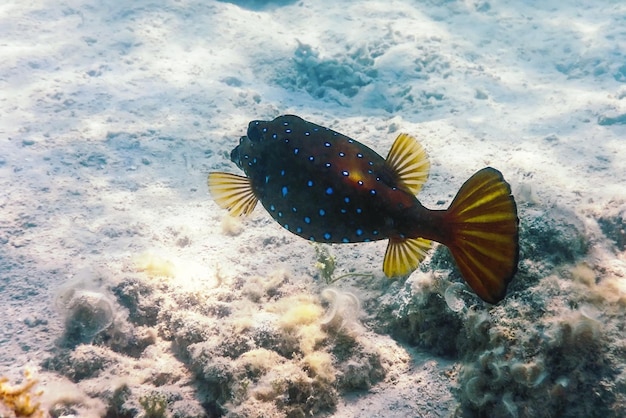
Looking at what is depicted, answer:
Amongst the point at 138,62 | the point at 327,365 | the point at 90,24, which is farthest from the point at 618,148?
the point at 90,24

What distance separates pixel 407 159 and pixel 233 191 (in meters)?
1.39

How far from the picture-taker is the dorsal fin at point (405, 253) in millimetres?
2664

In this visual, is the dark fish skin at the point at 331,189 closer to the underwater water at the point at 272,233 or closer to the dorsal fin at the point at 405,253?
the dorsal fin at the point at 405,253

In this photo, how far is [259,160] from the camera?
117 inches

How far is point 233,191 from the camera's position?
3.29 meters

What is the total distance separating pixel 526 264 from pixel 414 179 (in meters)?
1.05

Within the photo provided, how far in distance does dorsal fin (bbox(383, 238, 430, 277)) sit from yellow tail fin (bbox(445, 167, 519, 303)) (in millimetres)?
363

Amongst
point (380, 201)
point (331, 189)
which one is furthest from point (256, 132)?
point (380, 201)

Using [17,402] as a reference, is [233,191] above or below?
A: above

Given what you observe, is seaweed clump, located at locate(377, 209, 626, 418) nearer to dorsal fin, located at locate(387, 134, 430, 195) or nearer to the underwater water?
the underwater water

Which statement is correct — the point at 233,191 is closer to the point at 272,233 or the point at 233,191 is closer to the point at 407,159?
the point at 407,159

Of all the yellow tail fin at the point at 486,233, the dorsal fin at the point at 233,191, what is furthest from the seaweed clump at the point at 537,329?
the dorsal fin at the point at 233,191

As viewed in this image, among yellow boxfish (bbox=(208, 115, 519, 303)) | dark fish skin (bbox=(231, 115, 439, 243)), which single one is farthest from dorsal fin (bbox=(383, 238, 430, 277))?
dark fish skin (bbox=(231, 115, 439, 243))

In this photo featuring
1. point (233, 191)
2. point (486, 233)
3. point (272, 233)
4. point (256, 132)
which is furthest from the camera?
point (272, 233)
